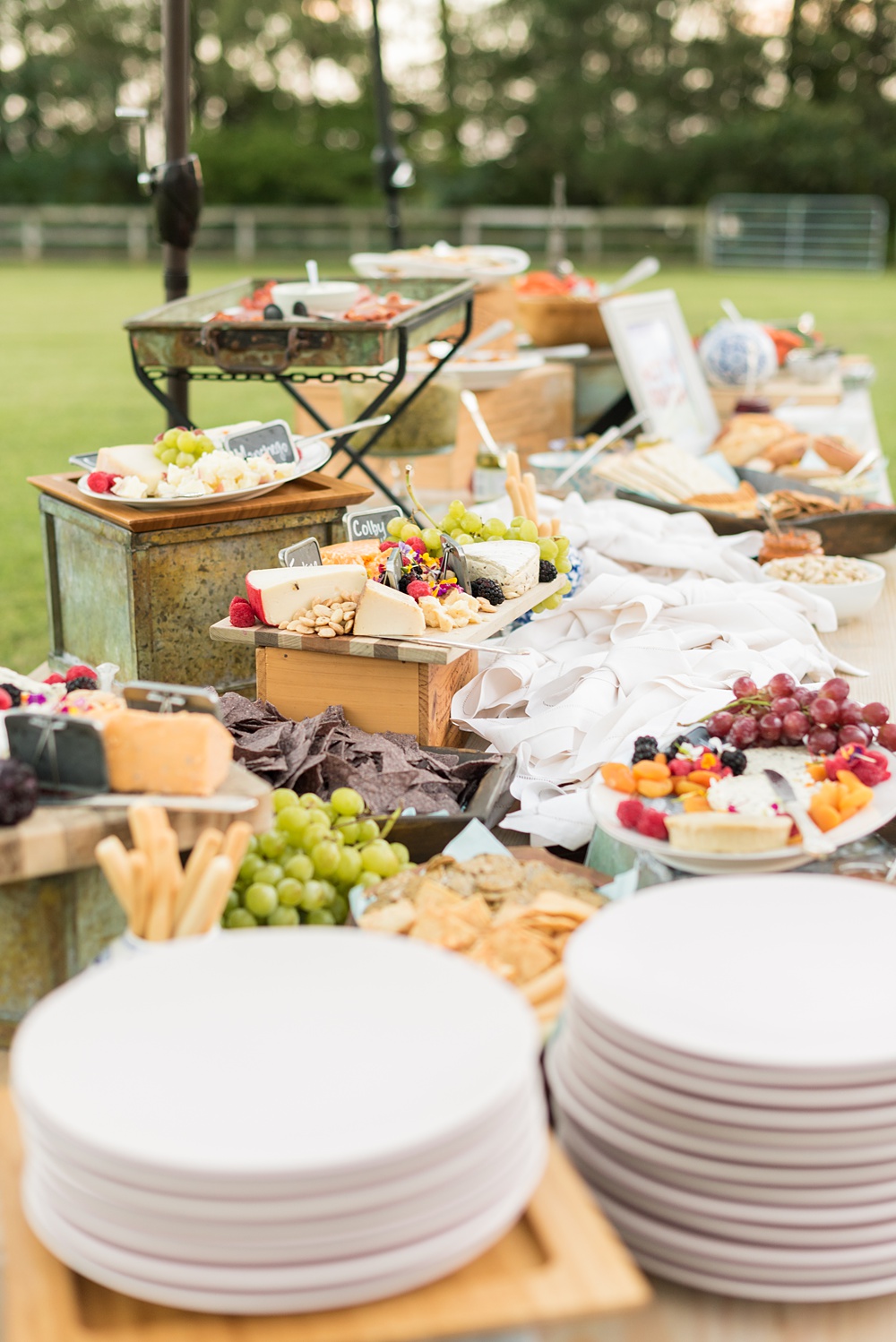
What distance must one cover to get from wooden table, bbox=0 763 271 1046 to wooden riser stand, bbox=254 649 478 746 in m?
0.54

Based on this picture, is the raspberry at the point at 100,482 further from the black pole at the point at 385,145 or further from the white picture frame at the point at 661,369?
the black pole at the point at 385,145

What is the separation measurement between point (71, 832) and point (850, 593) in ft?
5.59

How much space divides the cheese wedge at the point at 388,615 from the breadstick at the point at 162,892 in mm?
748

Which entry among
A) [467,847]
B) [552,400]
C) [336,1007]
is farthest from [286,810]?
[552,400]

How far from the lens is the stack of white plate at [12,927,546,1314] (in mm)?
735

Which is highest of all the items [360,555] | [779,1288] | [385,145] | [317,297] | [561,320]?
[385,145]

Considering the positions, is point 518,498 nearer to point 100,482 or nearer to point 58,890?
point 100,482

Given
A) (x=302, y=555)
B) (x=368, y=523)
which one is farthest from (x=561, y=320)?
(x=302, y=555)

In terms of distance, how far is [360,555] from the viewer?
195 centimetres

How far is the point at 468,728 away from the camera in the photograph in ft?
6.31

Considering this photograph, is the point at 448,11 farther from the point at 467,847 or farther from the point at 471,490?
the point at 467,847

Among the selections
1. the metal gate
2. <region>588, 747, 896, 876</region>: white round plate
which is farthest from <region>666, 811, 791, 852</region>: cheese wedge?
the metal gate

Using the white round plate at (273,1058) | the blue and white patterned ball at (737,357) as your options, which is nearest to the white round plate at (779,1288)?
the white round plate at (273,1058)

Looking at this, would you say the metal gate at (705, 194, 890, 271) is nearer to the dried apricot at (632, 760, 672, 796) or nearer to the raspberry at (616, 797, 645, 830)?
the dried apricot at (632, 760, 672, 796)
